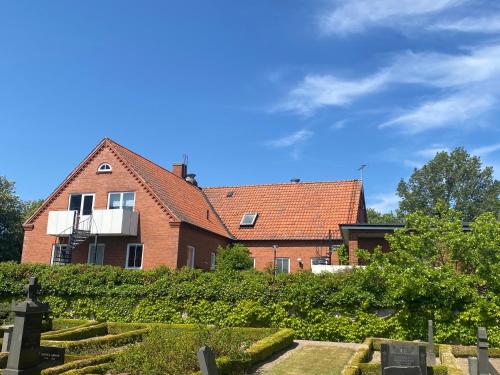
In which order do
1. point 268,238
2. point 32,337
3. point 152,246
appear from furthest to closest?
point 268,238, point 152,246, point 32,337

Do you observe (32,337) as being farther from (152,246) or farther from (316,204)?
(316,204)

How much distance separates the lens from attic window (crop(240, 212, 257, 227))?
3575 centimetres

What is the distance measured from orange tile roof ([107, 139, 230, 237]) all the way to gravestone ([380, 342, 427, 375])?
18.9 metres

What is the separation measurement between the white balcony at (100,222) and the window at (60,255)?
4.04 feet

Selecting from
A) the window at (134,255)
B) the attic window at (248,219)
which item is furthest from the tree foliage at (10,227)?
the attic window at (248,219)

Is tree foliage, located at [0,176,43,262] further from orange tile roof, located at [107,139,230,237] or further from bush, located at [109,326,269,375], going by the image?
bush, located at [109,326,269,375]

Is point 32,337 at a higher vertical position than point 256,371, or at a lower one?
higher

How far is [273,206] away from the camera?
36.8m

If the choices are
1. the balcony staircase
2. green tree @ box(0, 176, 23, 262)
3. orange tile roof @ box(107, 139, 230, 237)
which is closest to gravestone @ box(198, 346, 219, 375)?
orange tile roof @ box(107, 139, 230, 237)

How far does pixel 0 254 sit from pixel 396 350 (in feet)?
136

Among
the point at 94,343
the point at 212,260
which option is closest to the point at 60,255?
the point at 212,260

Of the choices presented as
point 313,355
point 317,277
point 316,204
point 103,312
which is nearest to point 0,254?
point 103,312

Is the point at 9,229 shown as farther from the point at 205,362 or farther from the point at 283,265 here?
the point at 205,362

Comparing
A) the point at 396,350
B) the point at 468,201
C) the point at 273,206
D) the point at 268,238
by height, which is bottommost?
the point at 396,350
